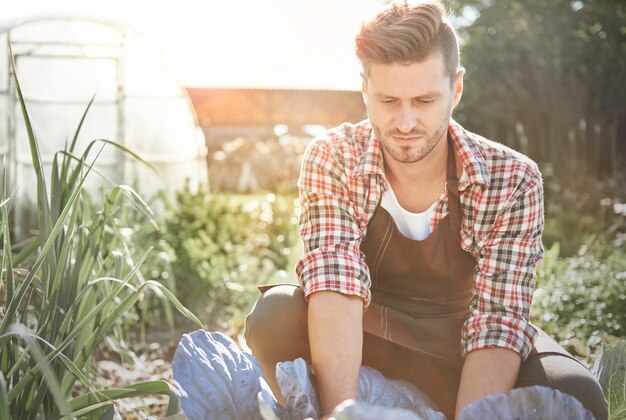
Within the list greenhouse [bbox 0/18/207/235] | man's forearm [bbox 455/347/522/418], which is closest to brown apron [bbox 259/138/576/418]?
man's forearm [bbox 455/347/522/418]

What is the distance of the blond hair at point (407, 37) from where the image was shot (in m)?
1.93

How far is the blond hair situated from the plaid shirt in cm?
25

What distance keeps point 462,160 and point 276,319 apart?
666mm

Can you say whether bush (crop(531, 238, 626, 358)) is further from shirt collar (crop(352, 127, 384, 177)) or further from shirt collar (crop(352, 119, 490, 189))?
shirt collar (crop(352, 127, 384, 177))

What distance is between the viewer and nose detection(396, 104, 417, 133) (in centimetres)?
195

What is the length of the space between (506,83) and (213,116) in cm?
858

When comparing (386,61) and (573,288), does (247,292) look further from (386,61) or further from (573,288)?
(386,61)

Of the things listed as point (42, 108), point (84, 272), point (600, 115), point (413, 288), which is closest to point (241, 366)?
point (84, 272)

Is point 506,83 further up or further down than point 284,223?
further up

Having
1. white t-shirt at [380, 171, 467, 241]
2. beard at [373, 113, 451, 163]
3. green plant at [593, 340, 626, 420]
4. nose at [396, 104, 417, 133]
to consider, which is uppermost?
nose at [396, 104, 417, 133]

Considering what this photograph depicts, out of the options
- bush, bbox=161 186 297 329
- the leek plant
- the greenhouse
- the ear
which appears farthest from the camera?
the greenhouse

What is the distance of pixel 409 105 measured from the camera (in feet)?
6.41

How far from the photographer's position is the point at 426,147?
201 cm

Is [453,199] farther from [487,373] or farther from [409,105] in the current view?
[487,373]
